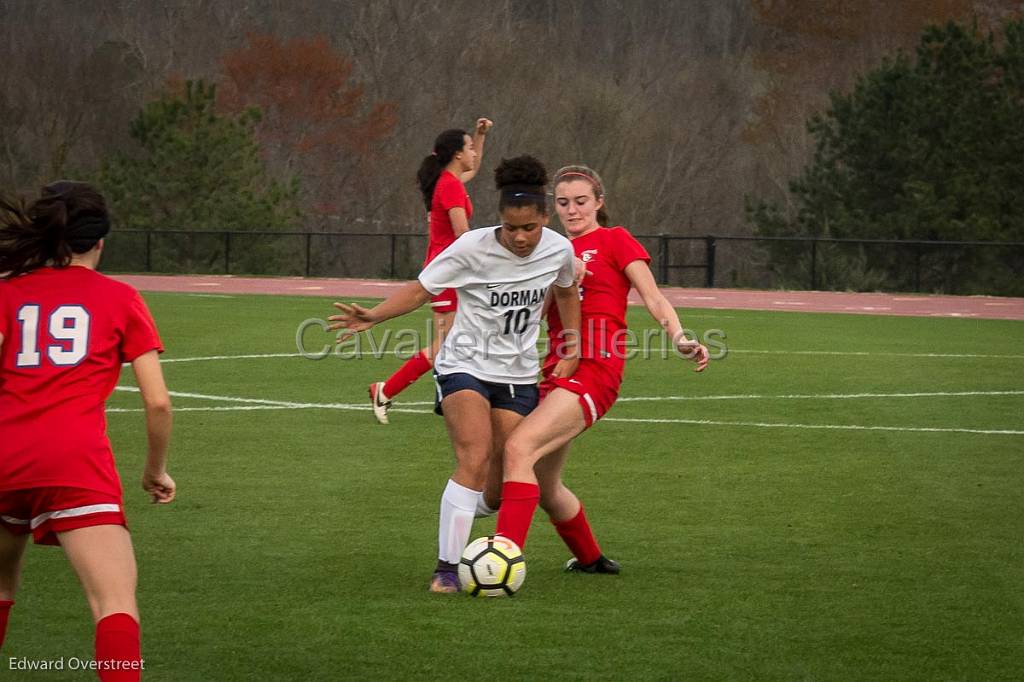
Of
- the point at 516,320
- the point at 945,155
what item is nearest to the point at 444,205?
the point at 516,320

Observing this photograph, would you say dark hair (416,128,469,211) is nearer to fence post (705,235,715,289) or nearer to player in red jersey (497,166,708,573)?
player in red jersey (497,166,708,573)

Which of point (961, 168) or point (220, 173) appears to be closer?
point (961, 168)

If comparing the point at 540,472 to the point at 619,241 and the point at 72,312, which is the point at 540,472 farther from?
the point at 72,312

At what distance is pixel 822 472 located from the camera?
958cm

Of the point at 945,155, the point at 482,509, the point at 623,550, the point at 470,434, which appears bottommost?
the point at 623,550

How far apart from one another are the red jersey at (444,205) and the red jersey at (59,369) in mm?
5958

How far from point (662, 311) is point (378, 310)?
1.33m

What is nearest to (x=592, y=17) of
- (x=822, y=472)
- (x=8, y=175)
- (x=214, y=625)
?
(x=8, y=175)

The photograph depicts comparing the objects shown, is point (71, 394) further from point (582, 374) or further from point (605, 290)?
point (605, 290)

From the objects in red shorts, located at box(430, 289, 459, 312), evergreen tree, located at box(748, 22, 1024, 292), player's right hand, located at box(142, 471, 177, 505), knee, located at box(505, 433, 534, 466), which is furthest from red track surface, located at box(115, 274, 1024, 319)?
player's right hand, located at box(142, 471, 177, 505)

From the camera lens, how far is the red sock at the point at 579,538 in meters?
6.71

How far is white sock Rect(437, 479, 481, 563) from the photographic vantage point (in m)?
6.37

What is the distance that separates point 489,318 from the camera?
6457mm

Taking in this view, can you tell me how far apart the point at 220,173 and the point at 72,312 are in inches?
1452
